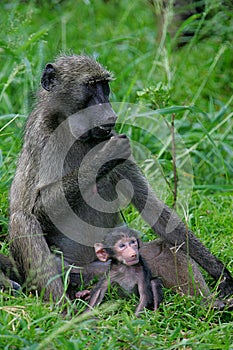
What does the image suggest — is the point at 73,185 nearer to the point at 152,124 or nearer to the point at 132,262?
the point at 132,262

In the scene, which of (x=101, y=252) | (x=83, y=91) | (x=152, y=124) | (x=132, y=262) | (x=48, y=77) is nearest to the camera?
(x=132, y=262)

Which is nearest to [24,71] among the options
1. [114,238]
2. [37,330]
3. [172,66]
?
[172,66]

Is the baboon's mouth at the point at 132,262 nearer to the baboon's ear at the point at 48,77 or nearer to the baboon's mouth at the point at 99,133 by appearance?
the baboon's mouth at the point at 99,133

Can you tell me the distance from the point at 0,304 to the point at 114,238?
853 millimetres

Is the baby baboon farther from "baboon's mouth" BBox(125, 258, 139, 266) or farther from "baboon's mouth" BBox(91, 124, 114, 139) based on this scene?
"baboon's mouth" BBox(91, 124, 114, 139)

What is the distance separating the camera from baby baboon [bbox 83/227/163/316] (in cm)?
448

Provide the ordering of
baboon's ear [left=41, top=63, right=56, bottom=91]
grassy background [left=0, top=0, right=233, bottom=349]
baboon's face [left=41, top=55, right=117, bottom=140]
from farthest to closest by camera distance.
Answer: baboon's ear [left=41, top=63, right=56, bottom=91], baboon's face [left=41, top=55, right=117, bottom=140], grassy background [left=0, top=0, right=233, bottom=349]

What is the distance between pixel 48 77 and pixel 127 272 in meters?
1.45

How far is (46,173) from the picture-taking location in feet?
15.6

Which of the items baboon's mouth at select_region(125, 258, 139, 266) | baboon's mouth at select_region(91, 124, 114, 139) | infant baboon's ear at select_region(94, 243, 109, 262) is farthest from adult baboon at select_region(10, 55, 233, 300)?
baboon's mouth at select_region(125, 258, 139, 266)

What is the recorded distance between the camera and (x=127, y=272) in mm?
4586

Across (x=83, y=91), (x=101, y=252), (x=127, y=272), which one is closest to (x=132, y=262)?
(x=127, y=272)

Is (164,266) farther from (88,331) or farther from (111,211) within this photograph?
(88,331)

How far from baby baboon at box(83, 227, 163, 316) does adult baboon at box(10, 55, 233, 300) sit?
10.8 inches
